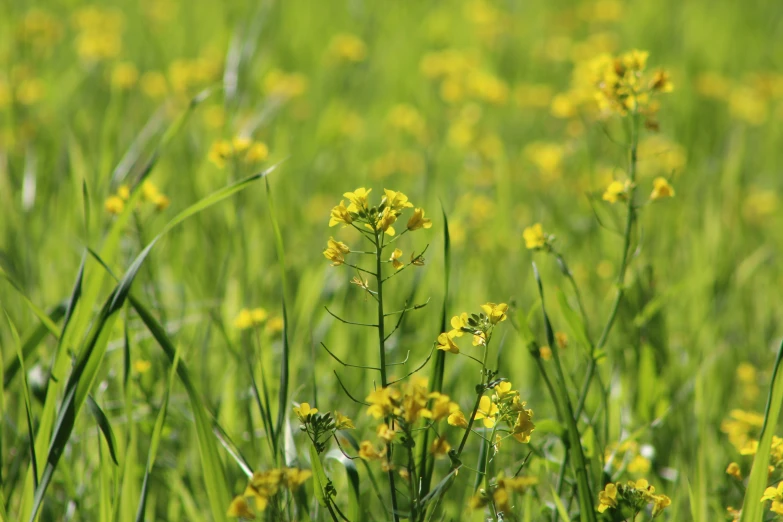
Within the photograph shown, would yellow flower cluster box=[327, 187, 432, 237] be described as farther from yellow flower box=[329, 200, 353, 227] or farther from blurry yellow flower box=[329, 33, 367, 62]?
blurry yellow flower box=[329, 33, 367, 62]

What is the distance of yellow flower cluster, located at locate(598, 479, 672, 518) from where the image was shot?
1.25 meters

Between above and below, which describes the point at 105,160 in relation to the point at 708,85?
below

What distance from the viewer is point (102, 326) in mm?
1396

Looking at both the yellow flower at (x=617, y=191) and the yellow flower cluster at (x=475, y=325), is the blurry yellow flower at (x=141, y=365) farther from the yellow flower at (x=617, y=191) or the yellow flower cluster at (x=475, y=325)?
the yellow flower at (x=617, y=191)

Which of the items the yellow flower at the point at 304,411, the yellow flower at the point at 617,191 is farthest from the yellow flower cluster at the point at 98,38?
the yellow flower at the point at 304,411

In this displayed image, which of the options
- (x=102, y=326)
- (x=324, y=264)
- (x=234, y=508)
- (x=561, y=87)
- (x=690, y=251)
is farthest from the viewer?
(x=561, y=87)

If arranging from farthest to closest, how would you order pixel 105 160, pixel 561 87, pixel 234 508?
pixel 561 87, pixel 105 160, pixel 234 508

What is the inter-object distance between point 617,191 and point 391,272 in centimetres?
137

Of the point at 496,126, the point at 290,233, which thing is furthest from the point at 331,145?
the point at 496,126

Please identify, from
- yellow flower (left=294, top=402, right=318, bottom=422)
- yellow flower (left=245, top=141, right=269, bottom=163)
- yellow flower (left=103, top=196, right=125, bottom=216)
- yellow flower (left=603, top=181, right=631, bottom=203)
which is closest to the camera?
yellow flower (left=294, top=402, right=318, bottom=422)

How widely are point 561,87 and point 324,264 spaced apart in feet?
8.91

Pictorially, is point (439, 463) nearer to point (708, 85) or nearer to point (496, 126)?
point (496, 126)

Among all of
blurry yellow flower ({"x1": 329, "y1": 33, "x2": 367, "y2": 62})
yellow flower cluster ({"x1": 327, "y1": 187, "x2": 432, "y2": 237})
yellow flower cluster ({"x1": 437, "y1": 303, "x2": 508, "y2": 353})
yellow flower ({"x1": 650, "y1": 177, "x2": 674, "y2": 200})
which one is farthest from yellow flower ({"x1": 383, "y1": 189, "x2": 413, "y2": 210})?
blurry yellow flower ({"x1": 329, "y1": 33, "x2": 367, "y2": 62})

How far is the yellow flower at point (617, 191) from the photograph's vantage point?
5.54 ft
